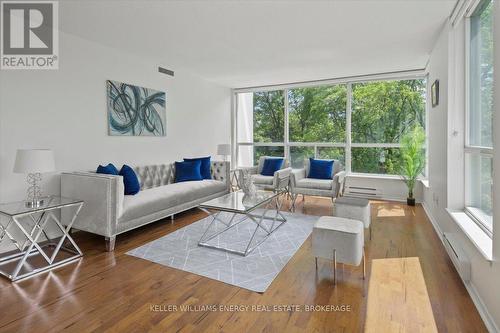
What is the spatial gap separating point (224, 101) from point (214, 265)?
16.3 feet

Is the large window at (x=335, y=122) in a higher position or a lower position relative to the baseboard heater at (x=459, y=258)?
higher

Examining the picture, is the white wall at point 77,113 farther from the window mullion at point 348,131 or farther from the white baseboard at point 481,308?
the white baseboard at point 481,308

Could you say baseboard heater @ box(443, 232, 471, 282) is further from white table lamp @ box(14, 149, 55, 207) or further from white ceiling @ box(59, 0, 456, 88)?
white table lamp @ box(14, 149, 55, 207)

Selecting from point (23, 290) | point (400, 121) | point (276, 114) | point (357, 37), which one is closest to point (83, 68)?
point (23, 290)

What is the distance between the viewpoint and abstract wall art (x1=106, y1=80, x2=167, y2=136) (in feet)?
13.6

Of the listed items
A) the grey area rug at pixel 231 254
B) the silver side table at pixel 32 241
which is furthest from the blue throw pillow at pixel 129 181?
the grey area rug at pixel 231 254

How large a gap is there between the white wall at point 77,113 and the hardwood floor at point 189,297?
1.29 m

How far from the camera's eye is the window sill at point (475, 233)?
6.53 feet

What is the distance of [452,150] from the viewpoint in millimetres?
3027

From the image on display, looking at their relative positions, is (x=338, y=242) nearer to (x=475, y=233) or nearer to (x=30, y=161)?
(x=475, y=233)

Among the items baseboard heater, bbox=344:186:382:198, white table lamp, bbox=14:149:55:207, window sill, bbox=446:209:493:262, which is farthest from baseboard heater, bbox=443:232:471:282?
white table lamp, bbox=14:149:55:207

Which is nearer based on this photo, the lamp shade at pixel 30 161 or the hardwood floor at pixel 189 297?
the hardwood floor at pixel 189 297

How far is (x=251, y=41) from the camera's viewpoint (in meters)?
3.85

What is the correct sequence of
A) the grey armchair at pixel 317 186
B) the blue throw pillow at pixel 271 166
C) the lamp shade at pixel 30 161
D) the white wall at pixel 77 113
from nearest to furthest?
the lamp shade at pixel 30 161 → the white wall at pixel 77 113 → the grey armchair at pixel 317 186 → the blue throw pillow at pixel 271 166
